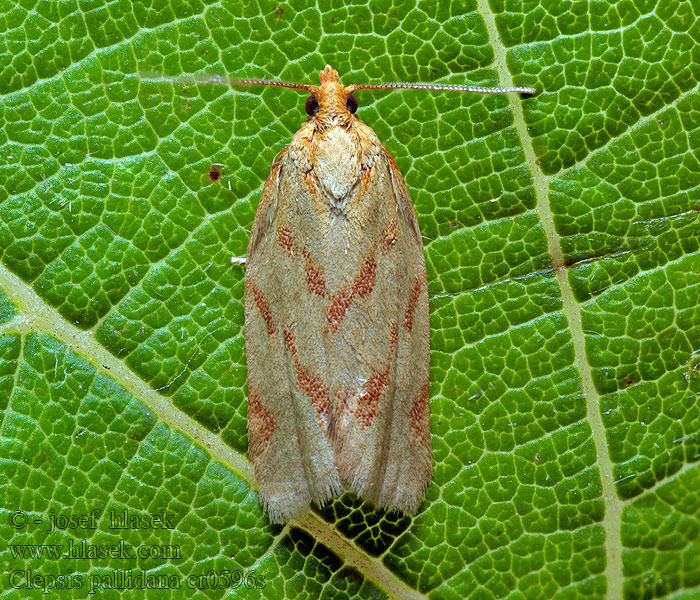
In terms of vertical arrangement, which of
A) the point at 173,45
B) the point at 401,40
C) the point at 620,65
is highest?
the point at 173,45

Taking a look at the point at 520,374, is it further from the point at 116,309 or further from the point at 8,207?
the point at 8,207

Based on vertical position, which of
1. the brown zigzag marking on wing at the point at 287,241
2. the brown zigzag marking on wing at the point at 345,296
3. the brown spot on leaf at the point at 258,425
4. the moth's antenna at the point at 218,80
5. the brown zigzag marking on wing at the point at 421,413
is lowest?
the brown zigzag marking on wing at the point at 421,413

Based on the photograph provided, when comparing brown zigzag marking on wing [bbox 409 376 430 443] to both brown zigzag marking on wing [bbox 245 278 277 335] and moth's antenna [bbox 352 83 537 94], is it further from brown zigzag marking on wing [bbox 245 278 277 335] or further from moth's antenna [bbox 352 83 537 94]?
moth's antenna [bbox 352 83 537 94]

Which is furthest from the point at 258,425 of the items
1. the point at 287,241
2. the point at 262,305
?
the point at 287,241

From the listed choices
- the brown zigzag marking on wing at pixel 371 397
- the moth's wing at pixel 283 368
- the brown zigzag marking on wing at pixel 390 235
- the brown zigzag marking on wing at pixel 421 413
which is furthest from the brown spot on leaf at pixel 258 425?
the brown zigzag marking on wing at pixel 390 235

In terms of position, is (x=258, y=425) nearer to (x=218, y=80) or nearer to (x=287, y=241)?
(x=287, y=241)

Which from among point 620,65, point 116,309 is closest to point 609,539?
point 620,65
